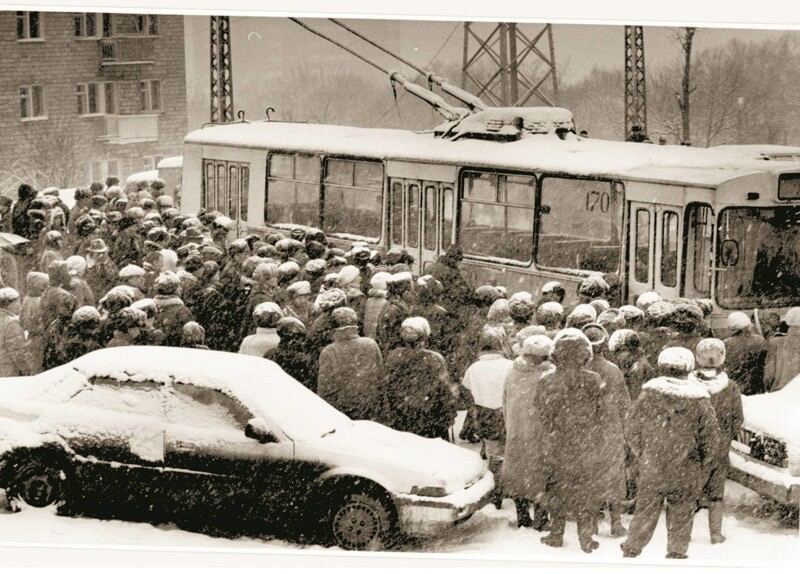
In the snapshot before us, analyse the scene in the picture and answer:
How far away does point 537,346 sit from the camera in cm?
721

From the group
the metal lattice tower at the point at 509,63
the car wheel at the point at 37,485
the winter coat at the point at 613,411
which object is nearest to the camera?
the winter coat at the point at 613,411

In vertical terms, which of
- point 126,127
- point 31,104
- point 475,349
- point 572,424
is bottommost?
point 572,424

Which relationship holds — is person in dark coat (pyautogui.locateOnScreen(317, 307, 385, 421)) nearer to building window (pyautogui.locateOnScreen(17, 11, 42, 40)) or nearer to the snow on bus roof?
the snow on bus roof

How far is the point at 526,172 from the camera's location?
31.4ft

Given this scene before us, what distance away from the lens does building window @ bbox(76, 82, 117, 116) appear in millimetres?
9375

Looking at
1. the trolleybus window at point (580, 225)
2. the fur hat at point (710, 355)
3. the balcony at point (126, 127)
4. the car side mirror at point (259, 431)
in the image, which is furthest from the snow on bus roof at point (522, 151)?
the car side mirror at point (259, 431)

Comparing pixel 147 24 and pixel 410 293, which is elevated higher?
pixel 147 24

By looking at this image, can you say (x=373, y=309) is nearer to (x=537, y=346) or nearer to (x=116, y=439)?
(x=537, y=346)

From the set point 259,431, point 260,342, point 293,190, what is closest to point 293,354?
point 260,342

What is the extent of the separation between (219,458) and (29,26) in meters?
3.72

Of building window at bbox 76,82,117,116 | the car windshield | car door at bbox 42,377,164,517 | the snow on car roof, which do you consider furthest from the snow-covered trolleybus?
car door at bbox 42,377,164,517

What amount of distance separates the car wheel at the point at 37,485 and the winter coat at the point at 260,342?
1.35 m

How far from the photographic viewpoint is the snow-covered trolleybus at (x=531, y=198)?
840 cm

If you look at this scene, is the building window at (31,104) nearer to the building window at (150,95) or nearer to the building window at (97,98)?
the building window at (97,98)
